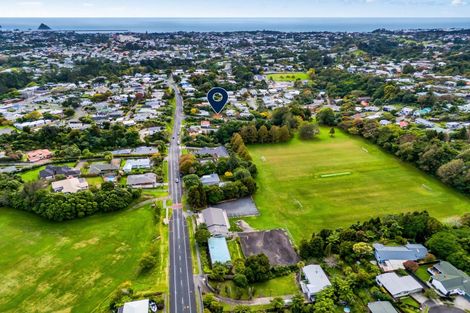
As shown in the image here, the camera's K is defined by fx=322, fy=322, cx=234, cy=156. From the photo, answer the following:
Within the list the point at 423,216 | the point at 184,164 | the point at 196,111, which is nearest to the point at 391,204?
the point at 423,216

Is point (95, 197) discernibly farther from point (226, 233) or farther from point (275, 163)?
point (275, 163)

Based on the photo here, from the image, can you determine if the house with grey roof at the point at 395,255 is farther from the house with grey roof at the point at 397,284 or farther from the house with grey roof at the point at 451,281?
the house with grey roof at the point at 451,281

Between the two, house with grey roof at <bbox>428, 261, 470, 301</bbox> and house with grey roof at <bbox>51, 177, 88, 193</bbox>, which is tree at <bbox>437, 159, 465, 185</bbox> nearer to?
house with grey roof at <bbox>428, 261, 470, 301</bbox>

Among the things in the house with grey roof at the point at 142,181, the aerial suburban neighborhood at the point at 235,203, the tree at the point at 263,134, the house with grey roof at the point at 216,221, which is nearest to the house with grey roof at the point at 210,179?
the aerial suburban neighborhood at the point at 235,203

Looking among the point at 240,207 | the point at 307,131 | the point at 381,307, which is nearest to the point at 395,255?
the point at 381,307

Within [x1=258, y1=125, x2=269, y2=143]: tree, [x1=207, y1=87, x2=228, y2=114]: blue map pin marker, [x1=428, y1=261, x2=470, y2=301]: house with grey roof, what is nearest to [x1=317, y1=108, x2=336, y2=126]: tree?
[x1=258, y1=125, x2=269, y2=143]: tree
